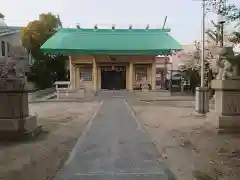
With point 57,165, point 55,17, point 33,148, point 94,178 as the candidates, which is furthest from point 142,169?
point 55,17

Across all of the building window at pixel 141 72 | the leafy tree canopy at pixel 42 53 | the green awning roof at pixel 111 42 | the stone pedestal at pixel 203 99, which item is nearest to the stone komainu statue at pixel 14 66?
the stone pedestal at pixel 203 99

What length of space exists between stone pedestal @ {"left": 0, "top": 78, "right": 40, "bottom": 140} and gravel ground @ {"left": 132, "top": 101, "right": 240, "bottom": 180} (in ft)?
12.2

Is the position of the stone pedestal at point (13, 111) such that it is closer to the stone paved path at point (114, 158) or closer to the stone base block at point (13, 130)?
the stone base block at point (13, 130)

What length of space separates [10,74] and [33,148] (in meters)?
2.63

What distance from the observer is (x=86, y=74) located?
2908 cm

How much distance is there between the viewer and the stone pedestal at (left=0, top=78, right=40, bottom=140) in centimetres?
931

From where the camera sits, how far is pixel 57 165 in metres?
6.57

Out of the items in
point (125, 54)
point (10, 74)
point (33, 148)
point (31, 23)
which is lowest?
point (33, 148)

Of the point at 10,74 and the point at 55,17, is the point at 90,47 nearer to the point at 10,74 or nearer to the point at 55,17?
the point at 55,17

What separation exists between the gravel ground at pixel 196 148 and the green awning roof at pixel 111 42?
13975 mm

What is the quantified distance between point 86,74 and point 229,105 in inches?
783

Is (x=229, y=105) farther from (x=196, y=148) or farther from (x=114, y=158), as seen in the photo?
(x=114, y=158)

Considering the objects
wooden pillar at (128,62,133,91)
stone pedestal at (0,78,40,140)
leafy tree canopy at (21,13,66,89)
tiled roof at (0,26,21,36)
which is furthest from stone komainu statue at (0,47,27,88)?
tiled roof at (0,26,21,36)

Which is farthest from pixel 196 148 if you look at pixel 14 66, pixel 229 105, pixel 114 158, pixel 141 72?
pixel 141 72
